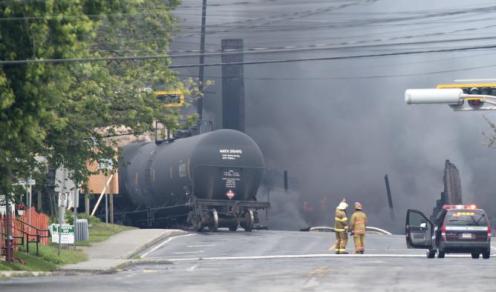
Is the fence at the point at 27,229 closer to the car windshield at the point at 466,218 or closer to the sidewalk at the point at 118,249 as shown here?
the sidewalk at the point at 118,249

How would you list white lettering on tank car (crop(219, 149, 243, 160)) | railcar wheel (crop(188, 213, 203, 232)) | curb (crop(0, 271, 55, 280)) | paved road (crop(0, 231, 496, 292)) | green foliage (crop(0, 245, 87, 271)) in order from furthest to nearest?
railcar wheel (crop(188, 213, 203, 232))
white lettering on tank car (crop(219, 149, 243, 160))
green foliage (crop(0, 245, 87, 271))
curb (crop(0, 271, 55, 280))
paved road (crop(0, 231, 496, 292))

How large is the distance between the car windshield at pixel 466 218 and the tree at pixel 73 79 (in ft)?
28.6

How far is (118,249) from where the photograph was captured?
39.8m

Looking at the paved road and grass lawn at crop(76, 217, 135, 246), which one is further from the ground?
the paved road

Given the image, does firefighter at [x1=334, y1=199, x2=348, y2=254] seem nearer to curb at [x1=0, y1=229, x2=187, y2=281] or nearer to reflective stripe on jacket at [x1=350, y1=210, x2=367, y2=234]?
reflective stripe on jacket at [x1=350, y1=210, x2=367, y2=234]

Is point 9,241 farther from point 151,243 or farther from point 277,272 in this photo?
point 151,243

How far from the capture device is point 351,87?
69.0 m

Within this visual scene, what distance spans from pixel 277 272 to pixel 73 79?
611 cm

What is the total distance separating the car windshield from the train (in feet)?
37.6

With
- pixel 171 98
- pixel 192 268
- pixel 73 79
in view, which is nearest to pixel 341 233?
pixel 192 268

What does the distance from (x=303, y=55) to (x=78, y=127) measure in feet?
131

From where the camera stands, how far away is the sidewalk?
32.7m

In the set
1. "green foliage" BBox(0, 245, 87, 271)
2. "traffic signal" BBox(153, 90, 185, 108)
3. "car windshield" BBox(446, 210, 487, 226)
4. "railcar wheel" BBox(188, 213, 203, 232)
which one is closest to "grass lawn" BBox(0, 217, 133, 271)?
"green foliage" BBox(0, 245, 87, 271)

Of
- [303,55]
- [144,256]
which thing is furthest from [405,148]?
[144,256]
